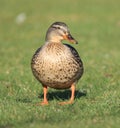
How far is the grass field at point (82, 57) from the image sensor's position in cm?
761

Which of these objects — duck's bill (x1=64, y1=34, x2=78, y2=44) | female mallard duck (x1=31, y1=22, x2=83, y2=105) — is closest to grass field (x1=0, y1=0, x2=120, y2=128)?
female mallard duck (x1=31, y1=22, x2=83, y2=105)

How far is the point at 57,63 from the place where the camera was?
855 centimetres

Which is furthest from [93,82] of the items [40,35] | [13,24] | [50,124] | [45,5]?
[45,5]

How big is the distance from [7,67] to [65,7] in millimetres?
17830

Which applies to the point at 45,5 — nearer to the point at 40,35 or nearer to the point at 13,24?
the point at 13,24

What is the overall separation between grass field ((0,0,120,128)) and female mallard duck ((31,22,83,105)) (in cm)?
44

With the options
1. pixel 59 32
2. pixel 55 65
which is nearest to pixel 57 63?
pixel 55 65

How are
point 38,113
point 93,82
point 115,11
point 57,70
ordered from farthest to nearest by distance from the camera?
point 115,11
point 93,82
point 57,70
point 38,113

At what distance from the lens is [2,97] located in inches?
380

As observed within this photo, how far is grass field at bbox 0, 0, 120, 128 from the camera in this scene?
7608 mm

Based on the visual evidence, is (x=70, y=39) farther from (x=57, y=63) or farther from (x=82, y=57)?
(x=82, y=57)

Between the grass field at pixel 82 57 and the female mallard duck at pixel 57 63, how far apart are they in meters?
0.44

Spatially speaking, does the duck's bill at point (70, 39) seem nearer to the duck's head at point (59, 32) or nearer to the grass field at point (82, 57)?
the duck's head at point (59, 32)

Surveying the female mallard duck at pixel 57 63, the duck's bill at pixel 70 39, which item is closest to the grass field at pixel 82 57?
the female mallard duck at pixel 57 63
